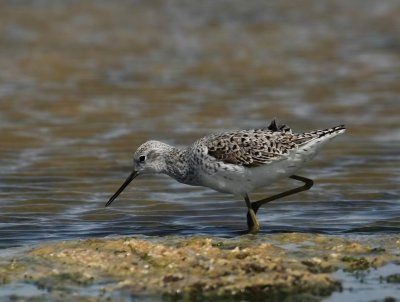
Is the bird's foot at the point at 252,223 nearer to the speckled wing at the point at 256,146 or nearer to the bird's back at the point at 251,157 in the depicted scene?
the bird's back at the point at 251,157

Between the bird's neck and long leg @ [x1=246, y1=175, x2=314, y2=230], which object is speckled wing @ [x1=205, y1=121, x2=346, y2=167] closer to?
the bird's neck

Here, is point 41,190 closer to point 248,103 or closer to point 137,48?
point 248,103

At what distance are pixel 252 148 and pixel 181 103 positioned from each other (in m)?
6.68

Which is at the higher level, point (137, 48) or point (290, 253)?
point (137, 48)

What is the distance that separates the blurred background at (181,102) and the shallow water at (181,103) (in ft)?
0.11

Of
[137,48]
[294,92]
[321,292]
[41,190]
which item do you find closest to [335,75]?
[294,92]

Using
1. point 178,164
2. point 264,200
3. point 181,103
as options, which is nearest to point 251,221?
point 264,200

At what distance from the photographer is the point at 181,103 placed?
1625 cm

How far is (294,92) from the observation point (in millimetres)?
16922

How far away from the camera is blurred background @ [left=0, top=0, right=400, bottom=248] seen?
429 inches

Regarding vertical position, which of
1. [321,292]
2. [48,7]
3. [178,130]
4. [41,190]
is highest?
[48,7]

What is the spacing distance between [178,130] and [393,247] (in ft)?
20.5

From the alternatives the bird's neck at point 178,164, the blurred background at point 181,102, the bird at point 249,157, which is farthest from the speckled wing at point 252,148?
the blurred background at point 181,102

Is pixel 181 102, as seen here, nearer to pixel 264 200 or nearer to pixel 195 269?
pixel 264 200
